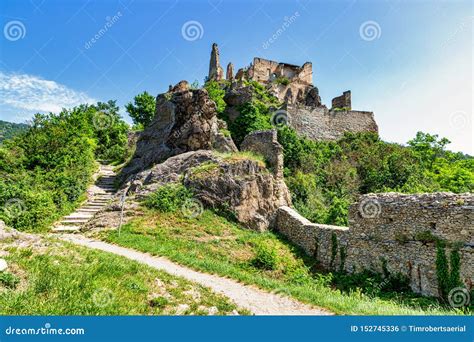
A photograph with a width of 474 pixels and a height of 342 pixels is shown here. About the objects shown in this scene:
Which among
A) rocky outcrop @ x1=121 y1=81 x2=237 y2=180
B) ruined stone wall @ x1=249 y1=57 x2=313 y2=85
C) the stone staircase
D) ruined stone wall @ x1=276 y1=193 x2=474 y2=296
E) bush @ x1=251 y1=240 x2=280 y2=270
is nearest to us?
ruined stone wall @ x1=276 y1=193 x2=474 y2=296

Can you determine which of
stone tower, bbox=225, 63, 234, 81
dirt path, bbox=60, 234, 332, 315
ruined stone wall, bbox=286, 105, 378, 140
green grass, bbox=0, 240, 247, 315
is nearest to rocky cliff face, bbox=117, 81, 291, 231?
dirt path, bbox=60, 234, 332, 315

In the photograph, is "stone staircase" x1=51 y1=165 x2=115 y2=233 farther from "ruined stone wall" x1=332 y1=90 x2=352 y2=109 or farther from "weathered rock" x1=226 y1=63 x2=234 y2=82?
"ruined stone wall" x1=332 y1=90 x2=352 y2=109

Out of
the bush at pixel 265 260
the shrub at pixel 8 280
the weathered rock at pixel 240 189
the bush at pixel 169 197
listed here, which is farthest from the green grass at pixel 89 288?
the weathered rock at pixel 240 189

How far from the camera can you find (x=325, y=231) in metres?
12.1

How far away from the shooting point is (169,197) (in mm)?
13812

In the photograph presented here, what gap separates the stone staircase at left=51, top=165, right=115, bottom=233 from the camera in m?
11.8

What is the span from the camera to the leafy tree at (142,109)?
40.9 m

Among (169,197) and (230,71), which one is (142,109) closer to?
(230,71)

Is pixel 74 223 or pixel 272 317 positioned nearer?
pixel 272 317

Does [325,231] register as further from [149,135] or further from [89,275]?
[149,135]

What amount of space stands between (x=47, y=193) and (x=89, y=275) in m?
9.36

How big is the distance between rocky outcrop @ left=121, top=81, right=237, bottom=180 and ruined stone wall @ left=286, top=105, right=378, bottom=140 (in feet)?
46.3

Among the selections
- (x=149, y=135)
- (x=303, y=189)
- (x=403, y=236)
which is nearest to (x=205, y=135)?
(x=149, y=135)

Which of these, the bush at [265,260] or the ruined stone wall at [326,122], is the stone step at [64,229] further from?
the ruined stone wall at [326,122]
